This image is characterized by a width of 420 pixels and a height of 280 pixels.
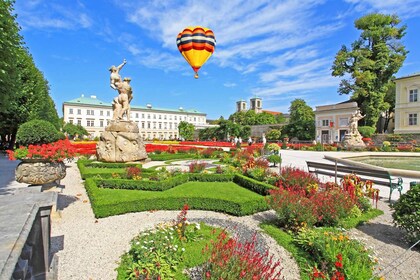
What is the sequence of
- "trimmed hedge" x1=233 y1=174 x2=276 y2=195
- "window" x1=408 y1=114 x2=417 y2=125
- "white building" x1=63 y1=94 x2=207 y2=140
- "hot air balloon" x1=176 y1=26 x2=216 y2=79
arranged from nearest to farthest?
"trimmed hedge" x1=233 y1=174 x2=276 y2=195 → "hot air balloon" x1=176 y1=26 x2=216 y2=79 → "window" x1=408 y1=114 x2=417 y2=125 → "white building" x1=63 y1=94 x2=207 y2=140

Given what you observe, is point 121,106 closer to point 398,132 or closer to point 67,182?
point 67,182

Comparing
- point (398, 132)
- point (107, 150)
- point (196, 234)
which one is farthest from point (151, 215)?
point (398, 132)

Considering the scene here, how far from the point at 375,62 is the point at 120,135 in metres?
36.2

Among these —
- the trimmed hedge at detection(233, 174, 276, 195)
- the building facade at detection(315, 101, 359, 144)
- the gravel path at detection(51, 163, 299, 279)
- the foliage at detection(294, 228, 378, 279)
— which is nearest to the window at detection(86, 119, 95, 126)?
the building facade at detection(315, 101, 359, 144)

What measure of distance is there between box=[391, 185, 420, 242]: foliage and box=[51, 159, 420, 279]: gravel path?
0.35 meters

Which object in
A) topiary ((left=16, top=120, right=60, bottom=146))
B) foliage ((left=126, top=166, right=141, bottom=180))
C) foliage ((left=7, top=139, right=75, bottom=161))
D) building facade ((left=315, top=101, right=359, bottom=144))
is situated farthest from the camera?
building facade ((left=315, top=101, right=359, bottom=144))

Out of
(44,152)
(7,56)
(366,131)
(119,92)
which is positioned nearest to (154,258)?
(44,152)

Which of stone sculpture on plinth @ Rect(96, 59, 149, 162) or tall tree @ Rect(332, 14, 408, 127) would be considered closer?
stone sculpture on plinth @ Rect(96, 59, 149, 162)

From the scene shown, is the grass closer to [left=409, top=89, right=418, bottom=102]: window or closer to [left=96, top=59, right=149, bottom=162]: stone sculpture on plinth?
[left=96, top=59, right=149, bottom=162]: stone sculpture on plinth

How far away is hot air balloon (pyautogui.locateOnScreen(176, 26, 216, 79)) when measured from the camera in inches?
572

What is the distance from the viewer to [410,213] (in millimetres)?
4445

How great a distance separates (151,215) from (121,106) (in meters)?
10.2

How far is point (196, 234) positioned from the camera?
489cm

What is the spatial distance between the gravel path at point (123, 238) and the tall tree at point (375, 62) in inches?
1283
